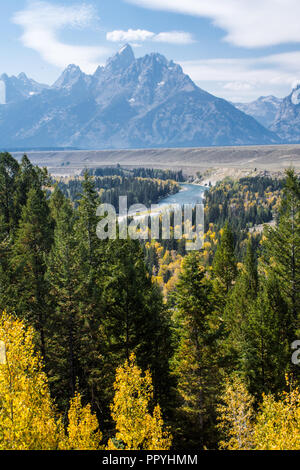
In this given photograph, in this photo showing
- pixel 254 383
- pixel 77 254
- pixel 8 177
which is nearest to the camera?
pixel 254 383

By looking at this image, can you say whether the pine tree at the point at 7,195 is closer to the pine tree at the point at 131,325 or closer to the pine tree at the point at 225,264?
the pine tree at the point at 225,264

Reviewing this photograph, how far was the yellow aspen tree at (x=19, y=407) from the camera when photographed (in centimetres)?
1752

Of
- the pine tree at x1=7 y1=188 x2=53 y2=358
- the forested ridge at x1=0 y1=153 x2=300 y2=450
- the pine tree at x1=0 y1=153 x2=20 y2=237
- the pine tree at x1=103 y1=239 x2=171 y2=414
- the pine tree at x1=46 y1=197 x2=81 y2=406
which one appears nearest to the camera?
the forested ridge at x1=0 y1=153 x2=300 y2=450

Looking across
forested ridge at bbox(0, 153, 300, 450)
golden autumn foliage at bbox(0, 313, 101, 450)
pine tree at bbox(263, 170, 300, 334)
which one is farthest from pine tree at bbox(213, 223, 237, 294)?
golden autumn foliage at bbox(0, 313, 101, 450)

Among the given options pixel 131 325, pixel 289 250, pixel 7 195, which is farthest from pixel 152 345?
pixel 7 195

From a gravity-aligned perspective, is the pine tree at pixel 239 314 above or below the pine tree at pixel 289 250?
below

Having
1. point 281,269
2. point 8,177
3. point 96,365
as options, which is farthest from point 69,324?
point 8,177

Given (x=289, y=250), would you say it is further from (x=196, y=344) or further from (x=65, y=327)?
(x=65, y=327)

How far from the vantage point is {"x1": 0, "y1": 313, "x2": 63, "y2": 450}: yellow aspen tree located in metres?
17.5

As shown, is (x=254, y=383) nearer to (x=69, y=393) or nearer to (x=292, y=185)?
(x=69, y=393)

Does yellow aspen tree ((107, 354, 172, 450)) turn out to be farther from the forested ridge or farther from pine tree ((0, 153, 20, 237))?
pine tree ((0, 153, 20, 237))

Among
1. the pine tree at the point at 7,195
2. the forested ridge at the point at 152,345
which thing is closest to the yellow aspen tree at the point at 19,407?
the forested ridge at the point at 152,345
